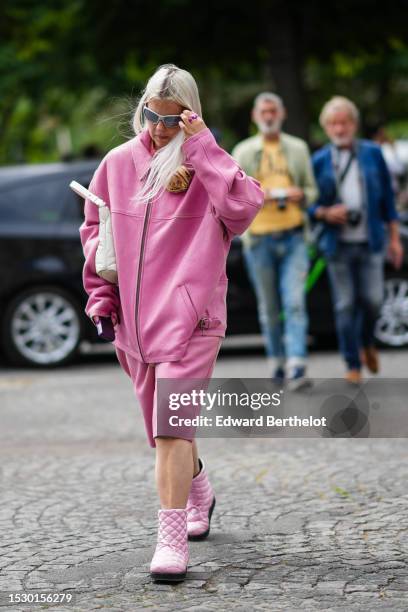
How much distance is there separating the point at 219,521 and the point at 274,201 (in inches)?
149

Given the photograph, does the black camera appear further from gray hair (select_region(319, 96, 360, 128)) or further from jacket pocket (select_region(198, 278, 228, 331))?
jacket pocket (select_region(198, 278, 228, 331))

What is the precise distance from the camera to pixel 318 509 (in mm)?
5434

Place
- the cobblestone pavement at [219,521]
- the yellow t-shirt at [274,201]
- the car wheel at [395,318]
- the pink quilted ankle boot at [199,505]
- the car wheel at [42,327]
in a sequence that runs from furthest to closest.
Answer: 1. the car wheel at [395,318]
2. the car wheel at [42,327]
3. the yellow t-shirt at [274,201]
4. the pink quilted ankle boot at [199,505]
5. the cobblestone pavement at [219,521]

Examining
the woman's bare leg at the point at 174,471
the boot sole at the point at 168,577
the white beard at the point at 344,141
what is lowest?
the boot sole at the point at 168,577

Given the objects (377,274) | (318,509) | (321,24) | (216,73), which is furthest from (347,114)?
(216,73)

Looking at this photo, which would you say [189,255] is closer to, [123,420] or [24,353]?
[123,420]

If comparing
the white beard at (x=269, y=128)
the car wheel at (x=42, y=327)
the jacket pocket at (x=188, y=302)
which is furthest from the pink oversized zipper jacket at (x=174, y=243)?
the car wheel at (x=42, y=327)

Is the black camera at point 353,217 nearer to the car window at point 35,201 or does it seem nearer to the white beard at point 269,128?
the white beard at point 269,128

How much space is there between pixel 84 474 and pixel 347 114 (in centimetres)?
336

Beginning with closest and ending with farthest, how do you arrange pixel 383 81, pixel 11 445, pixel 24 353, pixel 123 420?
1. pixel 11 445
2. pixel 123 420
3. pixel 24 353
4. pixel 383 81

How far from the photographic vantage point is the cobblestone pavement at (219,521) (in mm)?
4223

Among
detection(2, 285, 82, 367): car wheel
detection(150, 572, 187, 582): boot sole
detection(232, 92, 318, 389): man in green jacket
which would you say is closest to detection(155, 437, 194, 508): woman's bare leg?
detection(150, 572, 187, 582): boot sole

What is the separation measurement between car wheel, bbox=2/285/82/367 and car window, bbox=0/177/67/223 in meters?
0.62

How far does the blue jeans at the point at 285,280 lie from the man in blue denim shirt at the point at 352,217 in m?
0.21
